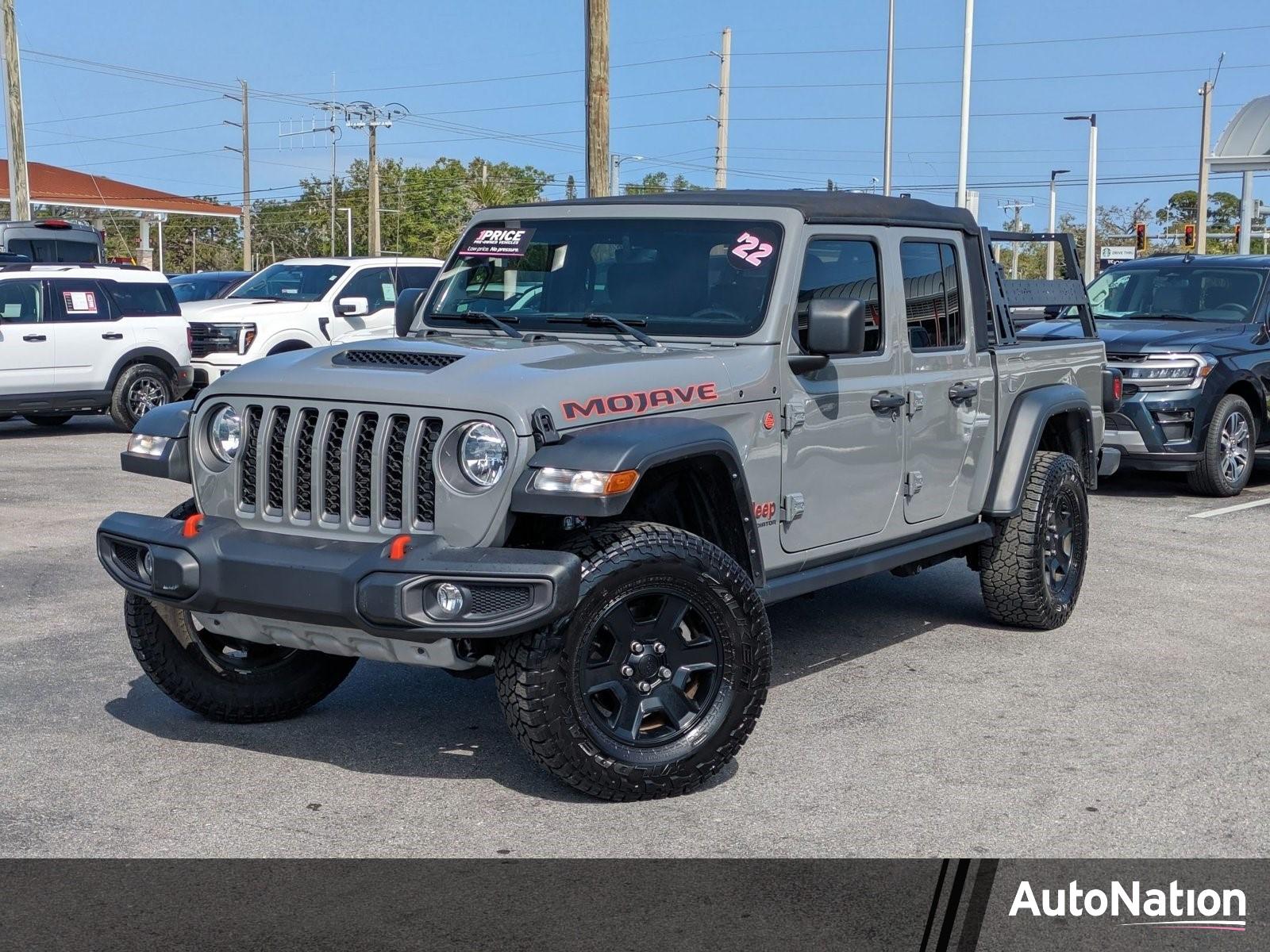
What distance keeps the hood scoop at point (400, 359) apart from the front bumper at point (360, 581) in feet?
2.08

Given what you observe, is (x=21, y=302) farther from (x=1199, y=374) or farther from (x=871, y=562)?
(x=871, y=562)

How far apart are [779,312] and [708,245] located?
433 mm

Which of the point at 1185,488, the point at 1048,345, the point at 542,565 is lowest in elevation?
the point at 1185,488

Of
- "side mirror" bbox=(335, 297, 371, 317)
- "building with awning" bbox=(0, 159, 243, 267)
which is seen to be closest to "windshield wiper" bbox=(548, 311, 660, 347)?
"side mirror" bbox=(335, 297, 371, 317)

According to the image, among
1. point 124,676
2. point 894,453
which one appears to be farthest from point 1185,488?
point 124,676

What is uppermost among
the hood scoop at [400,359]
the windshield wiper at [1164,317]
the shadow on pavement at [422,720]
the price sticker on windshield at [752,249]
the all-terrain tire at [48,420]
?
the price sticker on windshield at [752,249]

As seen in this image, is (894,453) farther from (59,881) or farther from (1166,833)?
(59,881)

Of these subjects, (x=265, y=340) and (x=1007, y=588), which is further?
(x=265, y=340)

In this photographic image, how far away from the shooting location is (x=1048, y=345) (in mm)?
7480

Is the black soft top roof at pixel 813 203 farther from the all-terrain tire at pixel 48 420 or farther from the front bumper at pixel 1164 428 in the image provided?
the all-terrain tire at pixel 48 420

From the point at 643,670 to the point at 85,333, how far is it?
12495 millimetres

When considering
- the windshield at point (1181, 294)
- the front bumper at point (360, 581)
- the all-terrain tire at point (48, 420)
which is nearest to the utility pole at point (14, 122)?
the all-terrain tire at point (48, 420)

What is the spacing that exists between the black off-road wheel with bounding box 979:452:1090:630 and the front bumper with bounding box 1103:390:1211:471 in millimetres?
4477

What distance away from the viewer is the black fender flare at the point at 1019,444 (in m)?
6.88
